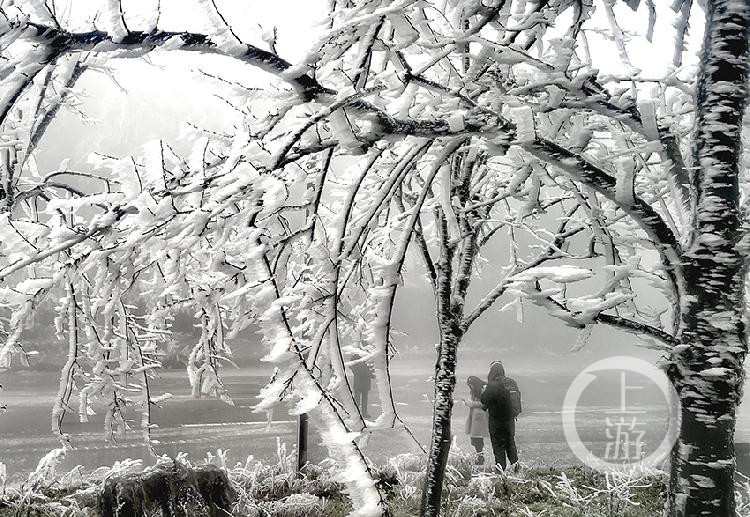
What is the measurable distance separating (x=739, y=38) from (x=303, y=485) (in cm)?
521

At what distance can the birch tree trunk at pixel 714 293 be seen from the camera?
2139 mm

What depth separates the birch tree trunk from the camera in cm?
214

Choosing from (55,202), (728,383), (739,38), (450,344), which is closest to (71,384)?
(55,202)

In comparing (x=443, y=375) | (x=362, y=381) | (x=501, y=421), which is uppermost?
(x=443, y=375)

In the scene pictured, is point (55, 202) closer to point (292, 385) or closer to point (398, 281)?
point (292, 385)

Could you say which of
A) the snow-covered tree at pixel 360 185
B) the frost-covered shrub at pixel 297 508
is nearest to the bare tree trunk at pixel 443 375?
the frost-covered shrub at pixel 297 508

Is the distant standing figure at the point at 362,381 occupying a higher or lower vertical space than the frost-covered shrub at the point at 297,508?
higher

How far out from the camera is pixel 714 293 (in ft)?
7.16

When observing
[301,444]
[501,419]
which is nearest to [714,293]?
[301,444]

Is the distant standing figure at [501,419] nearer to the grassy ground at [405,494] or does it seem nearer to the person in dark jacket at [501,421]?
the person in dark jacket at [501,421]

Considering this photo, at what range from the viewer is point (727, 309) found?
2172 millimetres
